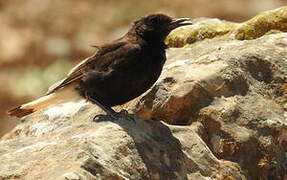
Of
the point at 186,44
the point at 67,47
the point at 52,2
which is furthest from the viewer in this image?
the point at 52,2

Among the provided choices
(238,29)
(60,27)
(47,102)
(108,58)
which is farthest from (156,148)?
(60,27)

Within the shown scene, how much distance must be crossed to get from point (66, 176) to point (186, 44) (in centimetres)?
383

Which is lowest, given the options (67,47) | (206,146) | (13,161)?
(67,47)

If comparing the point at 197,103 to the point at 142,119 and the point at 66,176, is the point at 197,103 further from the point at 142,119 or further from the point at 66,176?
the point at 66,176

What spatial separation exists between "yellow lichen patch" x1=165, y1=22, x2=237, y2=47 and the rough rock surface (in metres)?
0.30

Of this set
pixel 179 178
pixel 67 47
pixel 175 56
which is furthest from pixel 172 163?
pixel 67 47

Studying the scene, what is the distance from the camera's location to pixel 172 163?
6762 mm

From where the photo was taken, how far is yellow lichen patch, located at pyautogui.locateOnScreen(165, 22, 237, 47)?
9359mm

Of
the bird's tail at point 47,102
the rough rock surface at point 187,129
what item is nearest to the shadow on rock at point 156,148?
the rough rock surface at point 187,129

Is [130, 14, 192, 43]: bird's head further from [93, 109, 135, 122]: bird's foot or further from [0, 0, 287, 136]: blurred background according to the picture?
[0, 0, 287, 136]: blurred background

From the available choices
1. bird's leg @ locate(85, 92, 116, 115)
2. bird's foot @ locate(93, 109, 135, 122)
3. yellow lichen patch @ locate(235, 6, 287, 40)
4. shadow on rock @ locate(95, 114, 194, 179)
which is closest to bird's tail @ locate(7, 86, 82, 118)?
bird's leg @ locate(85, 92, 116, 115)

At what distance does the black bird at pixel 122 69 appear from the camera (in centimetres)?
746

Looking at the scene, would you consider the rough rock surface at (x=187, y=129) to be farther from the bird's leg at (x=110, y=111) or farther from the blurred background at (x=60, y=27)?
the blurred background at (x=60, y=27)

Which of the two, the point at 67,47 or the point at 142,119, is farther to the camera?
the point at 67,47
